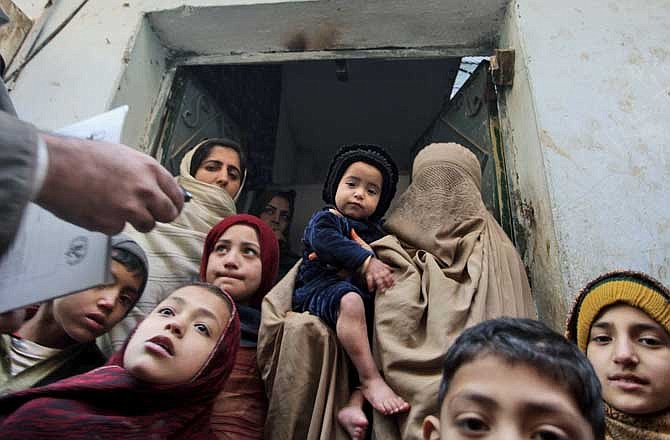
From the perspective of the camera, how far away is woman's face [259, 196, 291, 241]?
3.40m

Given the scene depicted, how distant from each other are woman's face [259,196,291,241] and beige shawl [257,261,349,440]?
5.29 feet

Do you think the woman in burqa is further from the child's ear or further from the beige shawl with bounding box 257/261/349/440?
the child's ear

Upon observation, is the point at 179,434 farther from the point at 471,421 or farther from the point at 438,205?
the point at 438,205

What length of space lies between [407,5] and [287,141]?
2716mm

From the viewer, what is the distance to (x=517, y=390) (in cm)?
103

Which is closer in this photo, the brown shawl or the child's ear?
the child's ear

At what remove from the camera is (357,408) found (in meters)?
1.59

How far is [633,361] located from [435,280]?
635mm

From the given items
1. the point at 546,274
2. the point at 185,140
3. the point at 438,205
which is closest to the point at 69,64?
the point at 185,140

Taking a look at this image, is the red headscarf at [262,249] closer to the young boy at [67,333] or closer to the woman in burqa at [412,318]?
the woman in burqa at [412,318]

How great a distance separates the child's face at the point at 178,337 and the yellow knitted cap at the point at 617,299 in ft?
3.38

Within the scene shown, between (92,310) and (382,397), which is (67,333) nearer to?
(92,310)

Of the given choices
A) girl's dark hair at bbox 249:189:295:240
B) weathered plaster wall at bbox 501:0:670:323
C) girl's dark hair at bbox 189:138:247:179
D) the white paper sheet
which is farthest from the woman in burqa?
girl's dark hair at bbox 249:189:295:240

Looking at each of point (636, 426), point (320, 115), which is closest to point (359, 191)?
point (636, 426)
